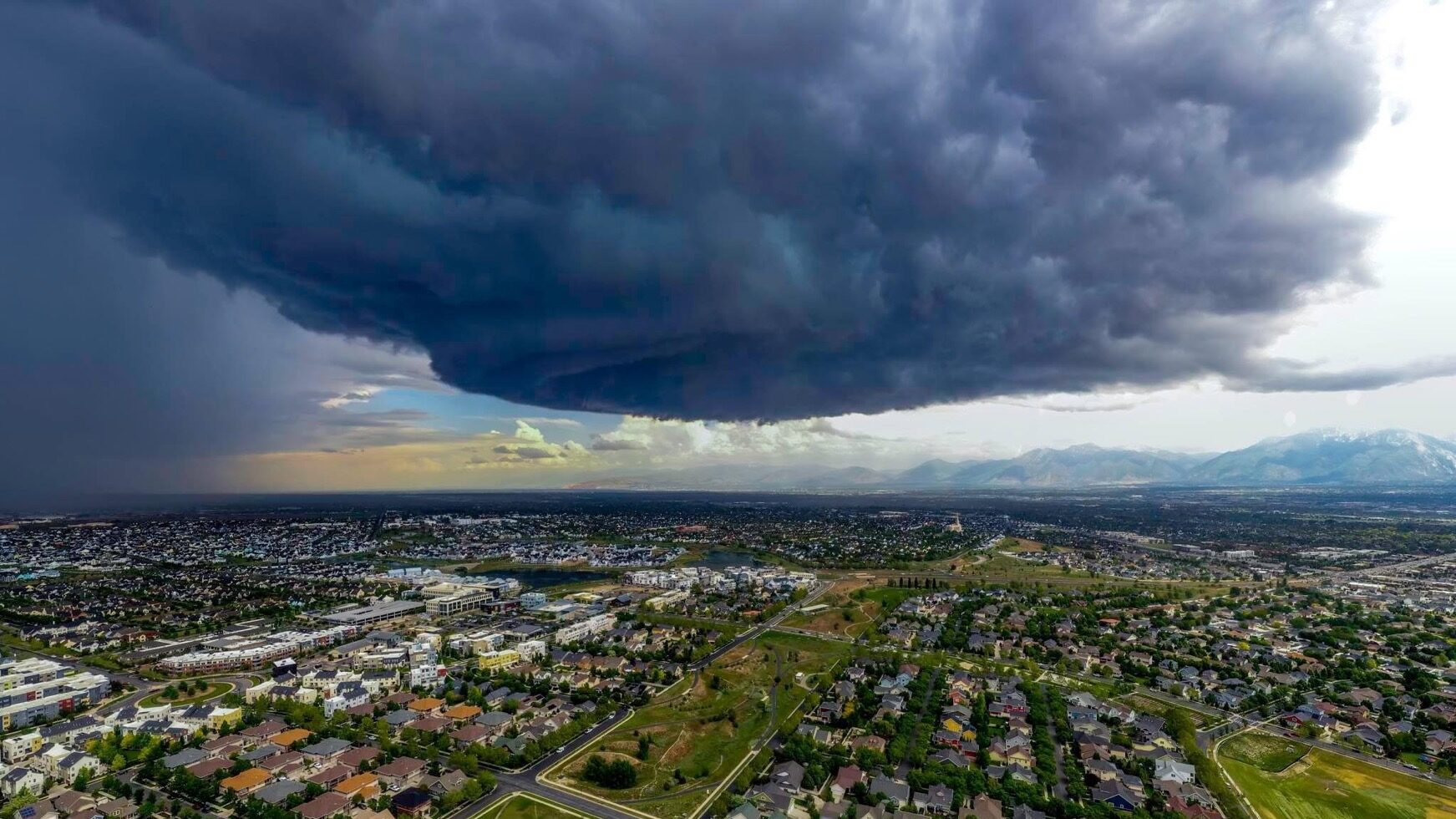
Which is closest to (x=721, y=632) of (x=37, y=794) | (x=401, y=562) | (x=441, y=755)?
(x=441, y=755)

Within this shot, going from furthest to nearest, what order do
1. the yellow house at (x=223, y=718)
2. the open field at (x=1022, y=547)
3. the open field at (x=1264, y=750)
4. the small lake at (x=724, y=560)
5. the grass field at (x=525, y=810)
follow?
the open field at (x=1022, y=547) < the small lake at (x=724, y=560) < the yellow house at (x=223, y=718) < the open field at (x=1264, y=750) < the grass field at (x=525, y=810)

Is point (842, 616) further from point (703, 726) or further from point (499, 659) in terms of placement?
point (499, 659)

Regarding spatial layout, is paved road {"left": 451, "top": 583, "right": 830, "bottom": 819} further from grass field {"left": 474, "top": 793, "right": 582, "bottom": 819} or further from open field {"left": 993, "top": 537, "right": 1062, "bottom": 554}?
open field {"left": 993, "top": 537, "right": 1062, "bottom": 554}

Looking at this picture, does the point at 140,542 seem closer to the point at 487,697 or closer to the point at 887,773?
the point at 487,697

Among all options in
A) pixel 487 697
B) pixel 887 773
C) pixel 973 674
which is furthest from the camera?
pixel 973 674

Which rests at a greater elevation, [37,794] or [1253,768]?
[37,794]

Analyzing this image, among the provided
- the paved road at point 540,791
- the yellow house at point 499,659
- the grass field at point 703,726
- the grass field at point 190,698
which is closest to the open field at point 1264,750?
the grass field at point 703,726

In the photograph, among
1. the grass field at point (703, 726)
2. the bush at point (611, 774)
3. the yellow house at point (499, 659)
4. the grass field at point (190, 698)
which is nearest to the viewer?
the grass field at point (703, 726)

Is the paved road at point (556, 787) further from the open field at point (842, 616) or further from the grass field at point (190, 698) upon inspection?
the open field at point (842, 616)
